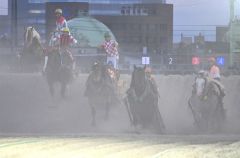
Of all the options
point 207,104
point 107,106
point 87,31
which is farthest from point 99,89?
point 87,31

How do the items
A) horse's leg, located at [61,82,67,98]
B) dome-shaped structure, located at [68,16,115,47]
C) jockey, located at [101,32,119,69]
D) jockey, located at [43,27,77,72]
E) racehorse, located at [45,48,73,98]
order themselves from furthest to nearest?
dome-shaped structure, located at [68,16,115,47] → jockey, located at [101,32,119,69] → horse's leg, located at [61,82,67,98] → jockey, located at [43,27,77,72] → racehorse, located at [45,48,73,98]

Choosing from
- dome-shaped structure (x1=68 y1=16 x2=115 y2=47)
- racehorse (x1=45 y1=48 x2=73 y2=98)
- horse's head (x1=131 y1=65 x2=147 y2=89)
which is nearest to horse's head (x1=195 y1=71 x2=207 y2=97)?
horse's head (x1=131 y1=65 x2=147 y2=89)

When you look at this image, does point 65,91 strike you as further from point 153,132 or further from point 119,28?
point 119,28

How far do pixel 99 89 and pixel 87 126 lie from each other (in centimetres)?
144

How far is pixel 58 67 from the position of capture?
24328mm

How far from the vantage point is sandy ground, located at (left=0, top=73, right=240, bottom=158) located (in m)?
14.8

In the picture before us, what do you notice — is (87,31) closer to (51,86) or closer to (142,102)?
(51,86)

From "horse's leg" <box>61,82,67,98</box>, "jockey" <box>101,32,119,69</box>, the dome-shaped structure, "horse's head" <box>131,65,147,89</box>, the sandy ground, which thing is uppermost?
the dome-shaped structure

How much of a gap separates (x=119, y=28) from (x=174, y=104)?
66.9 metres

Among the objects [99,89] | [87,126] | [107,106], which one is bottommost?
[87,126]

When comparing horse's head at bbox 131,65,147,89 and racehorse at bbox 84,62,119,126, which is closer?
horse's head at bbox 131,65,147,89

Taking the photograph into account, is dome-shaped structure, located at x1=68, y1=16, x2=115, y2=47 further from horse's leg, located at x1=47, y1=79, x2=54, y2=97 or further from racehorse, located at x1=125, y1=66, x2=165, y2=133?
racehorse, located at x1=125, y1=66, x2=165, y2=133

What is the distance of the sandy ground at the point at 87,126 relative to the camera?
14773mm

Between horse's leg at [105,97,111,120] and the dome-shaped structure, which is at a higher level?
the dome-shaped structure
